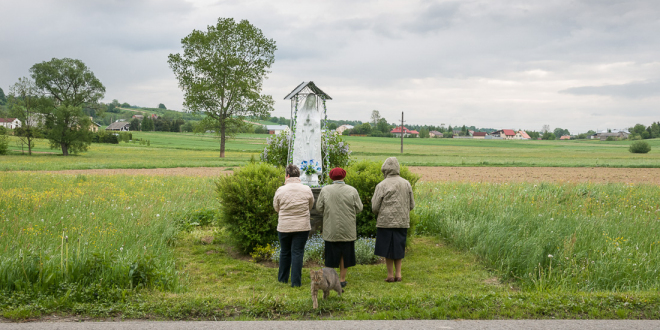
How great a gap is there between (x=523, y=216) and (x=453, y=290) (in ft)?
13.5

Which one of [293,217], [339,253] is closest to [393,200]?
[339,253]

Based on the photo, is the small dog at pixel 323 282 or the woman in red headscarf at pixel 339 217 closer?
the small dog at pixel 323 282

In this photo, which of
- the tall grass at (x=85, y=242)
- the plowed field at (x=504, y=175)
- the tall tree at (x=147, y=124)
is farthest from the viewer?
the tall tree at (x=147, y=124)

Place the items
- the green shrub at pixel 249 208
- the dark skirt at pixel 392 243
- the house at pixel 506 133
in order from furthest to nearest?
1. the house at pixel 506 133
2. the green shrub at pixel 249 208
3. the dark skirt at pixel 392 243

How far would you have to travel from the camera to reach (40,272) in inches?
226

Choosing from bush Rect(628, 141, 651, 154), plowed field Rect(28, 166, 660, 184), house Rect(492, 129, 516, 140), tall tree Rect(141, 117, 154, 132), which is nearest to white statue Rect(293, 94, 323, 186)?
plowed field Rect(28, 166, 660, 184)

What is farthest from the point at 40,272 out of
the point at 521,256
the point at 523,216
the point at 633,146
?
the point at 633,146

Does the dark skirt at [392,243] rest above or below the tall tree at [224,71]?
below

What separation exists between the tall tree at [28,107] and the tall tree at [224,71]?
17.8m

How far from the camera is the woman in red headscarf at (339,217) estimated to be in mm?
6543

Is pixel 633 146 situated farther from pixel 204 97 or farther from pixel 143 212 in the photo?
pixel 143 212

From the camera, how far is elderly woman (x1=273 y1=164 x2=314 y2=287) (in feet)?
21.4

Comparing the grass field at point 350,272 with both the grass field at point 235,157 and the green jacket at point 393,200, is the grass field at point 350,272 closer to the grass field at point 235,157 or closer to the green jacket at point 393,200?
the green jacket at point 393,200

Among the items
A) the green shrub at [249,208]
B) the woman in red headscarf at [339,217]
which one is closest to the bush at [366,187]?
the green shrub at [249,208]
